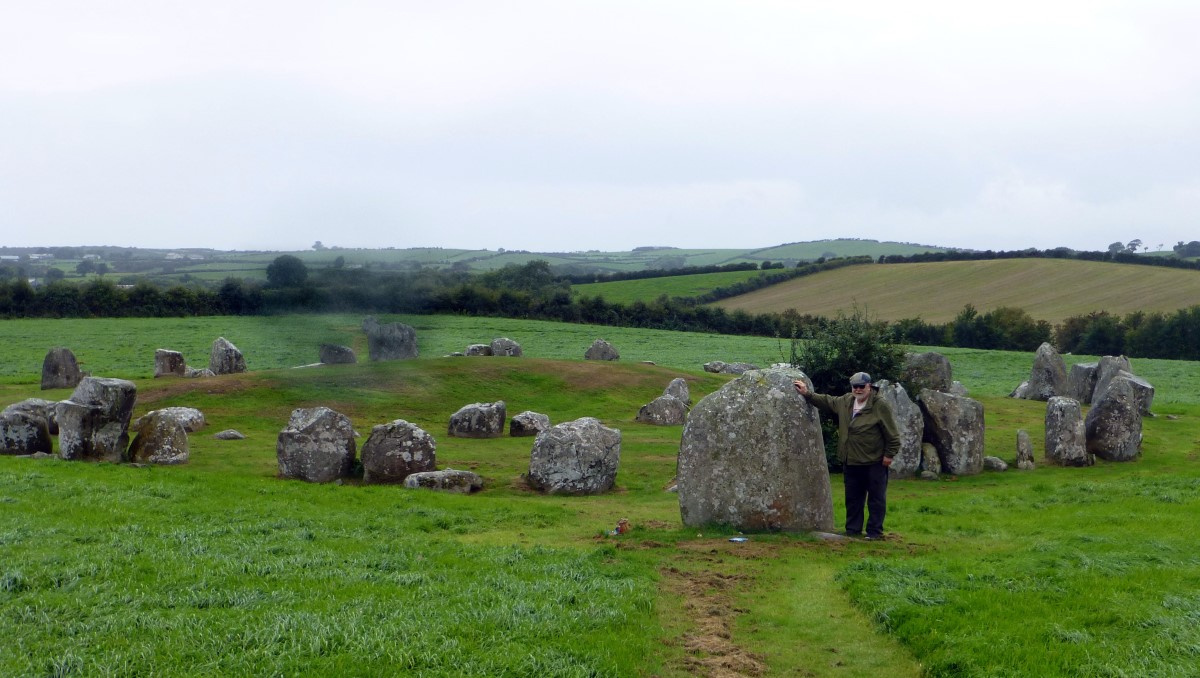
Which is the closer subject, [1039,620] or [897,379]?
[1039,620]

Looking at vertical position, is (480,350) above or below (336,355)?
below

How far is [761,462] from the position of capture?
14.2 metres

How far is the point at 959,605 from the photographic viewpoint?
9508 mm

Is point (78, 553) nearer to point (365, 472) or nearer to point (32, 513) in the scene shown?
point (32, 513)

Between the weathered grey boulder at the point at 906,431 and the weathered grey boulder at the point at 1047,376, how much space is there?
17.7m

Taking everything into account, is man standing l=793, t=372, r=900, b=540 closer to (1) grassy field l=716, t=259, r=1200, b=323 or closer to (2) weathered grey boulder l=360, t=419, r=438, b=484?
(2) weathered grey boulder l=360, t=419, r=438, b=484

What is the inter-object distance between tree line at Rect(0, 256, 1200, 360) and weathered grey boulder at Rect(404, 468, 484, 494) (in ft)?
97.1

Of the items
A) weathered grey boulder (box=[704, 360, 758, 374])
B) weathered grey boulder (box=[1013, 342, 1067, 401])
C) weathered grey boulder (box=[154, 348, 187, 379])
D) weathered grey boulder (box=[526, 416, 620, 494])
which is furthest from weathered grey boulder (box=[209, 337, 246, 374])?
weathered grey boulder (box=[1013, 342, 1067, 401])

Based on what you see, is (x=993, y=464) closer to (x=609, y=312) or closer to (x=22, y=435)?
(x=22, y=435)

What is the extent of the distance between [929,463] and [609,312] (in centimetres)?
5874

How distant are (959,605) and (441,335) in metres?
56.1

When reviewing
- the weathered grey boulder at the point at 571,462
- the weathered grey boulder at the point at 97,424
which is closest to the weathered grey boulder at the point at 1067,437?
the weathered grey boulder at the point at 571,462

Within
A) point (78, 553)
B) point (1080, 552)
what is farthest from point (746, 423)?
point (78, 553)

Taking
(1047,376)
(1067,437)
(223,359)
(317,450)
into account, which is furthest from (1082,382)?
(223,359)
